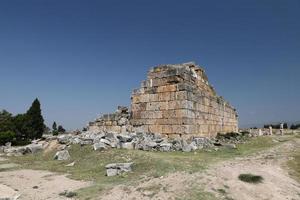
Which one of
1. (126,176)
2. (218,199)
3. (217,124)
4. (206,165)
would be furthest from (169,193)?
(217,124)

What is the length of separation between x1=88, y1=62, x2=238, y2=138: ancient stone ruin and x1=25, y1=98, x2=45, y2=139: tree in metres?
24.0

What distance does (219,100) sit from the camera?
21.2 meters

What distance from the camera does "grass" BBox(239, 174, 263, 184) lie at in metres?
7.56

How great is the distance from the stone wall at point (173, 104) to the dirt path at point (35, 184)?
293 inches

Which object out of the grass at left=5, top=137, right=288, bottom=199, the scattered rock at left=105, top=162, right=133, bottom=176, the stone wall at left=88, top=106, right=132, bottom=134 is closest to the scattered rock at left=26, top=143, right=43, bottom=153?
the grass at left=5, top=137, right=288, bottom=199

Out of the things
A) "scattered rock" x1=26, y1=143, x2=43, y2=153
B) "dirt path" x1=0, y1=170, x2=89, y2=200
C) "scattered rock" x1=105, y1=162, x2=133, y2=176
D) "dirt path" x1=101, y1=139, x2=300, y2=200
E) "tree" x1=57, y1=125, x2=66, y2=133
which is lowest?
"dirt path" x1=0, y1=170, x2=89, y2=200

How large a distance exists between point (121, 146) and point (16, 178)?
472 cm

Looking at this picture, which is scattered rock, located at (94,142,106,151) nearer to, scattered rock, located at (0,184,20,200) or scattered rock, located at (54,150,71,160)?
scattered rock, located at (54,150,71,160)

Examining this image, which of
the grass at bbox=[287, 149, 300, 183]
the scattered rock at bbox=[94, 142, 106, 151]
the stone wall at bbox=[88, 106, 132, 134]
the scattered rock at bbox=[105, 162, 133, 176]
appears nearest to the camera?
the scattered rock at bbox=[105, 162, 133, 176]

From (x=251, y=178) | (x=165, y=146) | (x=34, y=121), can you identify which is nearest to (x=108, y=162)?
(x=165, y=146)

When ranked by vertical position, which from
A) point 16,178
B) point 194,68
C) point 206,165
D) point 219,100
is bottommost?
point 16,178

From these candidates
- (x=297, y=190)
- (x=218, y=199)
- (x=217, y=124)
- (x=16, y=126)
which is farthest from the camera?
(x=16, y=126)

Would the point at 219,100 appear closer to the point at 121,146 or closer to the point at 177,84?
the point at 177,84

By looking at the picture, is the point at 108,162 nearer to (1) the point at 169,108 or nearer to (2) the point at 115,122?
(1) the point at 169,108
